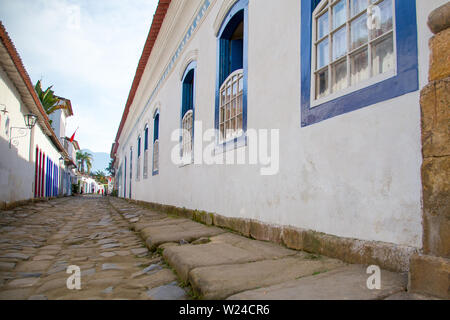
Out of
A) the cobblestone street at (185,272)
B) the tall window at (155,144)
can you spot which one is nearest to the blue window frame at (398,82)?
the cobblestone street at (185,272)

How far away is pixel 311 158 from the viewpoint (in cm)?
266

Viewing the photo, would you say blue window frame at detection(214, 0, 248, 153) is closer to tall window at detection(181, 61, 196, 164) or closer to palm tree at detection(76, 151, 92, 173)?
tall window at detection(181, 61, 196, 164)

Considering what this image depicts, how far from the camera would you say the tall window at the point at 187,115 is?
631 cm

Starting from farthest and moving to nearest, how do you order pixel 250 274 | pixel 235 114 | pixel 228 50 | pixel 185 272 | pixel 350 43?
pixel 228 50
pixel 235 114
pixel 350 43
pixel 185 272
pixel 250 274

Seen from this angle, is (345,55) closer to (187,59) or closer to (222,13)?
(222,13)

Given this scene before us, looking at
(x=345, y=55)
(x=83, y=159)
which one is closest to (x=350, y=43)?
(x=345, y=55)

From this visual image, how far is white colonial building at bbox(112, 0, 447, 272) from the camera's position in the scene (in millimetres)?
1878

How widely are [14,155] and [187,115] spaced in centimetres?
565

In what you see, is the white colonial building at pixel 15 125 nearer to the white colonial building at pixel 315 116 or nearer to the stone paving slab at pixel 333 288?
the white colonial building at pixel 315 116

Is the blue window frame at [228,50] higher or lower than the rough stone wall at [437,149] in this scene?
higher

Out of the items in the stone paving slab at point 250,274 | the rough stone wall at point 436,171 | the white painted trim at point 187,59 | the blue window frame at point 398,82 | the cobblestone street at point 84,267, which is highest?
the white painted trim at point 187,59

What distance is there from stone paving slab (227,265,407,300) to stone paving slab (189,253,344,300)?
98mm

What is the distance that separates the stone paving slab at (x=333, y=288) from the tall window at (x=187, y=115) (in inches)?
173

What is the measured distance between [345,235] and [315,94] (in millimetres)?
1164
